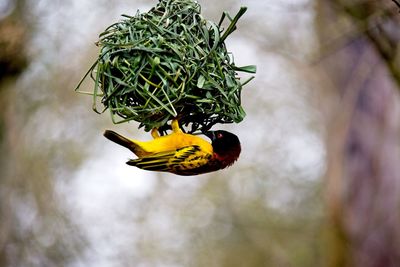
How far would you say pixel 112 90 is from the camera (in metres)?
3.87

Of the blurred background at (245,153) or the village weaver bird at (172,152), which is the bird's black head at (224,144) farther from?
the blurred background at (245,153)

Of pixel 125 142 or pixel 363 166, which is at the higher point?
pixel 125 142

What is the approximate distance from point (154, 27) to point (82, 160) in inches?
318

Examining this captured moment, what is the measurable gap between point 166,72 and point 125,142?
19.0 inches

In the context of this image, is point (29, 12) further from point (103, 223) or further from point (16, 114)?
point (103, 223)

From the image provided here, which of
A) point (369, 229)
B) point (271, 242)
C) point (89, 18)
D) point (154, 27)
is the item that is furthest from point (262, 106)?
point (154, 27)

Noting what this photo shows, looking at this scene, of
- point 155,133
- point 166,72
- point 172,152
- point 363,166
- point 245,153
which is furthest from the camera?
point 245,153

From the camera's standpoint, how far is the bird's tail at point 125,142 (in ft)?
13.1

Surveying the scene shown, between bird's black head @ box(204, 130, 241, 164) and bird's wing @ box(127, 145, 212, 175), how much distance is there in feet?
0.47

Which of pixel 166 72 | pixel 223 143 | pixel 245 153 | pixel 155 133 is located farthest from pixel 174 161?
pixel 245 153

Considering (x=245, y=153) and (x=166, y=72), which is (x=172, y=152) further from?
(x=245, y=153)

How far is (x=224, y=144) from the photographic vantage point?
4215mm

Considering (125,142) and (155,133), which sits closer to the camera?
(125,142)

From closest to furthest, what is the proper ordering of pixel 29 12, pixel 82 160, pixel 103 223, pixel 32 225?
1. pixel 29 12
2. pixel 32 225
3. pixel 82 160
4. pixel 103 223
